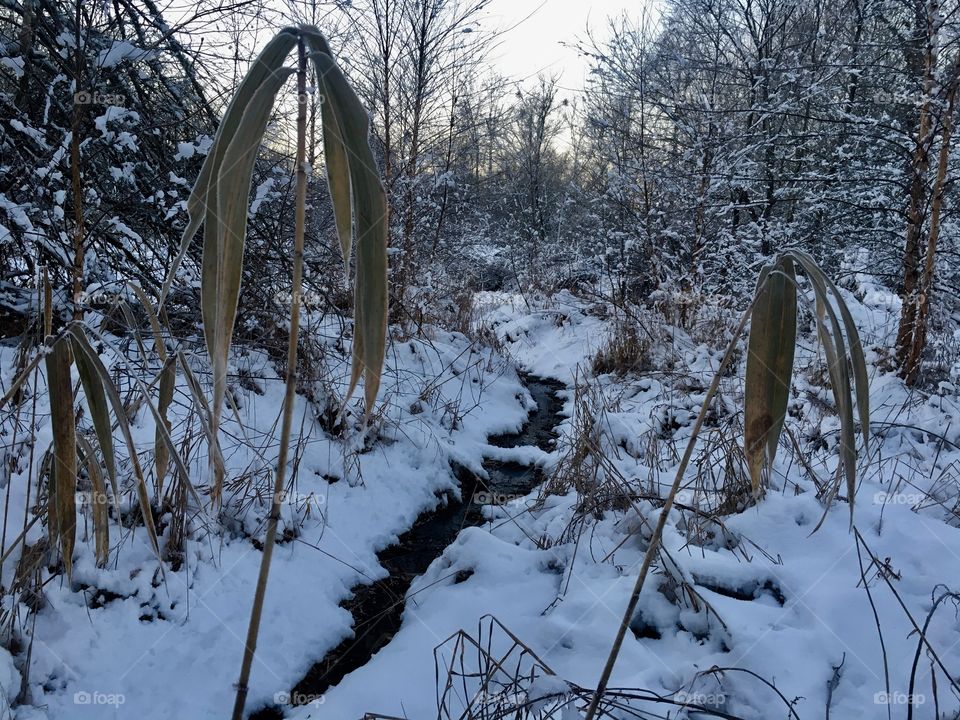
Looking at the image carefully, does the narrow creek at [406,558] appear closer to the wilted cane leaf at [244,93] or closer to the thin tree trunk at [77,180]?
the thin tree trunk at [77,180]

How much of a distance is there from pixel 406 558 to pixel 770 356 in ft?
7.78

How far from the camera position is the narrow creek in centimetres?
210

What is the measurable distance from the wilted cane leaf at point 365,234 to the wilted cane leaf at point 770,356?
51 cm

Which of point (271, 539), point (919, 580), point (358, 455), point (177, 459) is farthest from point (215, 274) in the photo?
point (358, 455)

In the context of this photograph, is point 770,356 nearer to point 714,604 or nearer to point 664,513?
point 664,513

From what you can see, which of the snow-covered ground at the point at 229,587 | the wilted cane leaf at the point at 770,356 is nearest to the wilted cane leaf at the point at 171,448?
the wilted cane leaf at the point at 770,356

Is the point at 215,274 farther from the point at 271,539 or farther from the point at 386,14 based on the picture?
the point at 386,14

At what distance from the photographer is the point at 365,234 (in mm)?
532

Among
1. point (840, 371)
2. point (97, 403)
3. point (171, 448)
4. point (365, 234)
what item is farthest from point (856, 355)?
point (97, 403)

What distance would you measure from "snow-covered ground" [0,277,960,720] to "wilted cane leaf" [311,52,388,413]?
28.8 inches

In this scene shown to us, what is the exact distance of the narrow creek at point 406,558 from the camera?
2.10m

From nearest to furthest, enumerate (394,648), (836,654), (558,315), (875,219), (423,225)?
(836,654) → (394,648) → (875,219) → (423,225) → (558,315)

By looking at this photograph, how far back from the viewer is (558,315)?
8789 mm

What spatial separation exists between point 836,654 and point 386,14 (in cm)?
638
